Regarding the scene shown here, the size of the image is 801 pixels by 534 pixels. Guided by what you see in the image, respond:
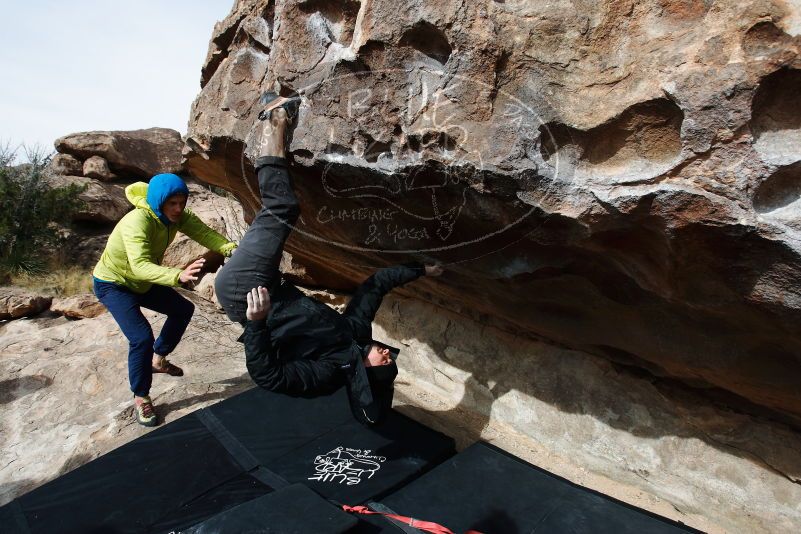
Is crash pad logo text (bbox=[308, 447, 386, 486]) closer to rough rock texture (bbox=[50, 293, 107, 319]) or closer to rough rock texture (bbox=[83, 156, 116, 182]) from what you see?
rough rock texture (bbox=[50, 293, 107, 319])

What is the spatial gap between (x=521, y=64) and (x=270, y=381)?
5.11 feet

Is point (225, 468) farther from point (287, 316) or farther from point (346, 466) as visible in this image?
point (287, 316)

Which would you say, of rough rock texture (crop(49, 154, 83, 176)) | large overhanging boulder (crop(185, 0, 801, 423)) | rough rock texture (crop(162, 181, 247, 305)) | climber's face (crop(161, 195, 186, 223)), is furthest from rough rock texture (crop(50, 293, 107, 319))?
rough rock texture (crop(49, 154, 83, 176))

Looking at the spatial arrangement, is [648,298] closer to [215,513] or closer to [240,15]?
[215,513]

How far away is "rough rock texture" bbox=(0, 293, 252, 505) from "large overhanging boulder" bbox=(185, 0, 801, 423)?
6.07 ft

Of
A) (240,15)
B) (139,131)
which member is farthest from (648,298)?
(139,131)

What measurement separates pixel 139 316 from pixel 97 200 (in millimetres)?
5902

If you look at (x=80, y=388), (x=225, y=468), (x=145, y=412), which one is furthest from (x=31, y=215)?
(x=225, y=468)

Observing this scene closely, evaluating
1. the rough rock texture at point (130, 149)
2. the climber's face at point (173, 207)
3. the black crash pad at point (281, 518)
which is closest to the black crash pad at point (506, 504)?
the black crash pad at point (281, 518)

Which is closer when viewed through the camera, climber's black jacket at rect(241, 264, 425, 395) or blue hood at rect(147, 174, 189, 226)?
climber's black jacket at rect(241, 264, 425, 395)

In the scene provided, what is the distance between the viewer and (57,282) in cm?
627

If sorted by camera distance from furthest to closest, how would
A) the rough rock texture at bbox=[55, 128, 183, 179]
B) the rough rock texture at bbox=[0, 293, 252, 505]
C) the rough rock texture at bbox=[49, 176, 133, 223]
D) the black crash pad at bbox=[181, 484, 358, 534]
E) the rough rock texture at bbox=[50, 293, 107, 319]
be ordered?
the rough rock texture at bbox=[55, 128, 183, 179]
the rough rock texture at bbox=[49, 176, 133, 223]
the rough rock texture at bbox=[50, 293, 107, 319]
the rough rock texture at bbox=[0, 293, 252, 505]
the black crash pad at bbox=[181, 484, 358, 534]

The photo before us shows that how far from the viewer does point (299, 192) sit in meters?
2.70

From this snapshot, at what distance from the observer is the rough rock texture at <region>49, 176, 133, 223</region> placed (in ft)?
25.1
